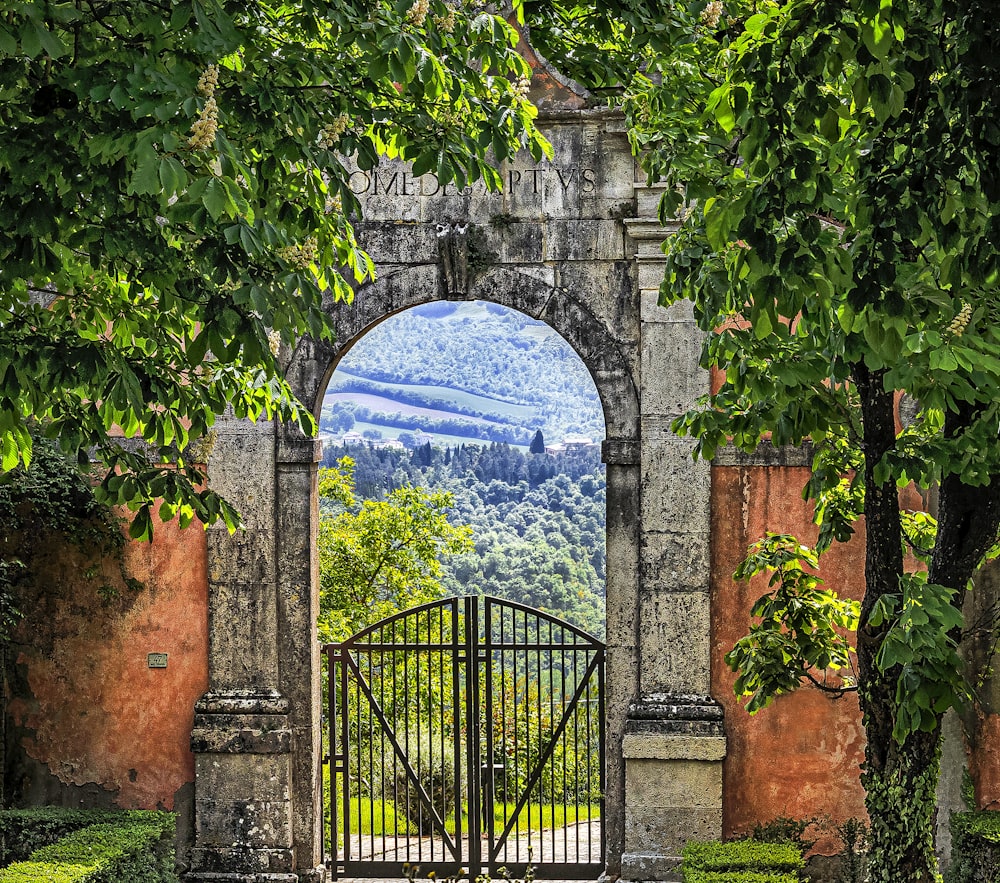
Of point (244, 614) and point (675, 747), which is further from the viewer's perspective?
point (244, 614)

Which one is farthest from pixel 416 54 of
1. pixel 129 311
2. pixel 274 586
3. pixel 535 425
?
pixel 535 425

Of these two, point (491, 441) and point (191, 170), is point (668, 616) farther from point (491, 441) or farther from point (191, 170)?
point (491, 441)

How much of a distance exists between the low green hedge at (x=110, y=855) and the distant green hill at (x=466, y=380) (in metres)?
12.9

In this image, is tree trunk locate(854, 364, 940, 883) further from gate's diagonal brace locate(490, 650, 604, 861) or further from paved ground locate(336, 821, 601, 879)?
paved ground locate(336, 821, 601, 879)

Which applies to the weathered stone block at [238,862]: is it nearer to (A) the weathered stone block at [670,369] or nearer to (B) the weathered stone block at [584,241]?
(A) the weathered stone block at [670,369]

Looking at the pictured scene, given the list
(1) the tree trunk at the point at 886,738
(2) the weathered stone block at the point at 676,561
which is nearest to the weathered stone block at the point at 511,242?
(2) the weathered stone block at the point at 676,561

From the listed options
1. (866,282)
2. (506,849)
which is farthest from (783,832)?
(866,282)

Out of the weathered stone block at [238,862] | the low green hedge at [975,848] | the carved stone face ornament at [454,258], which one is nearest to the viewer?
the low green hedge at [975,848]

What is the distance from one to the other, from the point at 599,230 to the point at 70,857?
4903mm

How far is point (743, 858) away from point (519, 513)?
12.7 m

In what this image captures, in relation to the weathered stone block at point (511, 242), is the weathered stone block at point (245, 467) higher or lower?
lower

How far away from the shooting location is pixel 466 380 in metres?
21.3

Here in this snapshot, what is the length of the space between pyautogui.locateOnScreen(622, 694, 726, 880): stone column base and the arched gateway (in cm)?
1

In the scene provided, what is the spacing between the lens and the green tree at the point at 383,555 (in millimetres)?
14281
